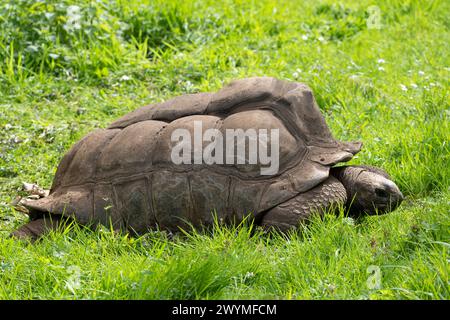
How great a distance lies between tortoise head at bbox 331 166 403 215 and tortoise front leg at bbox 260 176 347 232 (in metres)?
0.15

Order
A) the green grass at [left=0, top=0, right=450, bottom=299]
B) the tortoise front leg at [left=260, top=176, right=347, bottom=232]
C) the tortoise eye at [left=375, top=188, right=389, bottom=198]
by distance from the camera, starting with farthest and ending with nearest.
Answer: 1. the tortoise eye at [left=375, top=188, right=389, bottom=198]
2. the tortoise front leg at [left=260, top=176, right=347, bottom=232]
3. the green grass at [left=0, top=0, right=450, bottom=299]

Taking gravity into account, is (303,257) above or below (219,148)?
below

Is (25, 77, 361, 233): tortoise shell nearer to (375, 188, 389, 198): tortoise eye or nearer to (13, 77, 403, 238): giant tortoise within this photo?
(13, 77, 403, 238): giant tortoise

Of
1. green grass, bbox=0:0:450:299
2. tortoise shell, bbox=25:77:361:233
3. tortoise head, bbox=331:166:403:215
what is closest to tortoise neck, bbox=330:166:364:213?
tortoise head, bbox=331:166:403:215

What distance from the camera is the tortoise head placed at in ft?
15.3

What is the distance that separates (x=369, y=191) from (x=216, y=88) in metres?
2.71

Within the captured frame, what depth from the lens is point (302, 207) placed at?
449 centimetres

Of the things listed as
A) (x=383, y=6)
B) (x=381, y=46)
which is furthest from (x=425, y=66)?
(x=383, y=6)

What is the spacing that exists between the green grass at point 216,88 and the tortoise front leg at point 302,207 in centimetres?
10

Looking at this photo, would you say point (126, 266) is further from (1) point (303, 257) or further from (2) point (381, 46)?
(2) point (381, 46)

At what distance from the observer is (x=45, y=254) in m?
4.30

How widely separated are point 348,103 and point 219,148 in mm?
2222

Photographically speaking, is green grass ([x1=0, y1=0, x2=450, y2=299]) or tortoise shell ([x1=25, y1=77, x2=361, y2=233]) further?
tortoise shell ([x1=25, y1=77, x2=361, y2=233])
